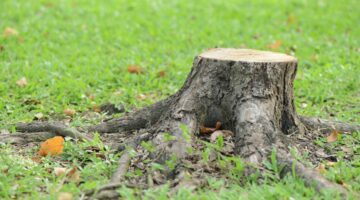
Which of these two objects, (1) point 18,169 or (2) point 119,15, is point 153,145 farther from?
(2) point 119,15

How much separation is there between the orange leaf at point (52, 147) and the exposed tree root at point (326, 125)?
1.86m

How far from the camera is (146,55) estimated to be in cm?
728

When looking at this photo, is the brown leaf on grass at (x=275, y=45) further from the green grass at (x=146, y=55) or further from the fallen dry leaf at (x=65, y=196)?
the fallen dry leaf at (x=65, y=196)

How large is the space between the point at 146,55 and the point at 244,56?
297cm

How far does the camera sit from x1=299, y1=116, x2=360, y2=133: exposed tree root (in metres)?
4.69

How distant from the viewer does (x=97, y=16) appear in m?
8.91

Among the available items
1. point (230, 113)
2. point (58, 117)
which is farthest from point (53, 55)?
point (230, 113)

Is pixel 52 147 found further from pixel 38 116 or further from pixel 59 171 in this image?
pixel 38 116

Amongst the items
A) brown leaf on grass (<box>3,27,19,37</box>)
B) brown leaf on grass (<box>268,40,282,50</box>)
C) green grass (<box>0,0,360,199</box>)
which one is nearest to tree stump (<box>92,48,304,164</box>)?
green grass (<box>0,0,360,199</box>)

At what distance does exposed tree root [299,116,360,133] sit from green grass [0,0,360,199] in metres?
0.16

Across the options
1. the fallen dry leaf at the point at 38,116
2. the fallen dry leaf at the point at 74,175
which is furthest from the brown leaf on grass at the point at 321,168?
the fallen dry leaf at the point at 38,116

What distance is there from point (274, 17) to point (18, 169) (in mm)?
6135

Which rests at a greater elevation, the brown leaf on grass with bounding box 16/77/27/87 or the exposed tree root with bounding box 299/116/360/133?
the brown leaf on grass with bounding box 16/77/27/87

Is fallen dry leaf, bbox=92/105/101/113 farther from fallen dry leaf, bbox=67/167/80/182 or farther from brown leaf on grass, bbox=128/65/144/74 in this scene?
fallen dry leaf, bbox=67/167/80/182
